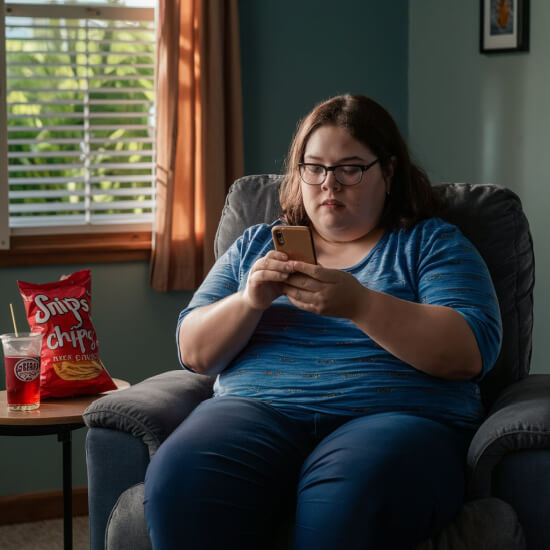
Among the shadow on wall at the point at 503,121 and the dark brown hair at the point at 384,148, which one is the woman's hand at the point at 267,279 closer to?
the dark brown hair at the point at 384,148

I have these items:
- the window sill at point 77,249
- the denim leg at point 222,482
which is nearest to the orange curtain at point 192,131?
the window sill at point 77,249

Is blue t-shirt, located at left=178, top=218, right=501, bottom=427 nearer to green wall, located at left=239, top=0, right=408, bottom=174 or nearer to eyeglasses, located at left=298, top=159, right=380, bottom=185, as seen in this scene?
eyeglasses, located at left=298, top=159, right=380, bottom=185

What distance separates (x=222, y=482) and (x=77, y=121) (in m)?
1.79

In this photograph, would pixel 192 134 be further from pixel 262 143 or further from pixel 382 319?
pixel 382 319

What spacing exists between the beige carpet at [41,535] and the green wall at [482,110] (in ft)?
4.91

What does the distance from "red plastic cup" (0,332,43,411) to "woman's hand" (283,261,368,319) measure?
72cm

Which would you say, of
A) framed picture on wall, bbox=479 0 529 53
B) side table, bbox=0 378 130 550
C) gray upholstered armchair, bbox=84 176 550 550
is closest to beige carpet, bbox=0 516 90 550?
side table, bbox=0 378 130 550

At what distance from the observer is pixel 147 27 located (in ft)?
9.35

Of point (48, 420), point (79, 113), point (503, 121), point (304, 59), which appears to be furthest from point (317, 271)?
point (304, 59)

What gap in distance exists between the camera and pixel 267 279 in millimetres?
1574

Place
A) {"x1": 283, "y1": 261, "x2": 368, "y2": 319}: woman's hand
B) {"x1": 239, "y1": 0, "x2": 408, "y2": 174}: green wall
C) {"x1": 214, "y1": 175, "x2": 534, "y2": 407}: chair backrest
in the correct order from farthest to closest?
1. {"x1": 239, "y1": 0, "x2": 408, "y2": 174}: green wall
2. {"x1": 214, "y1": 175, "x2": 534, "y2": 407}: chair backrest
3. {"x1": 283, "y1": 261, "x2": 368, "y2": 319}: woman's hand

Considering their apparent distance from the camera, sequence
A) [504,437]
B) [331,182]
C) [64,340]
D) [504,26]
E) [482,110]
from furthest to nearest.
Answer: [482,110] < [504,26] < [64,340] < [331,182] < [504,437]

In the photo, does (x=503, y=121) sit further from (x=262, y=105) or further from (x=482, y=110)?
(x=262, y=105)

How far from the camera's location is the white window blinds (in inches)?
108
